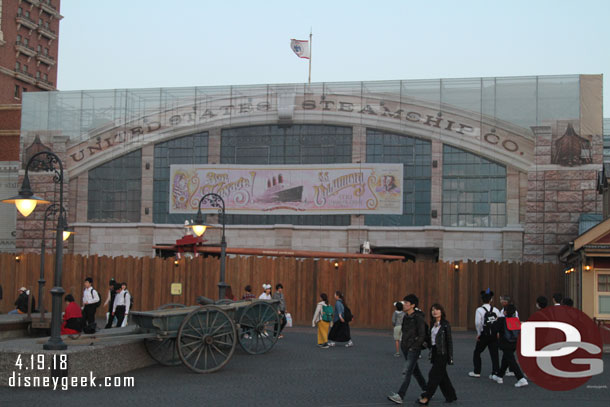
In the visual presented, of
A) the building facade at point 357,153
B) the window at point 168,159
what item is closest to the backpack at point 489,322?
the building facade at point 357,153

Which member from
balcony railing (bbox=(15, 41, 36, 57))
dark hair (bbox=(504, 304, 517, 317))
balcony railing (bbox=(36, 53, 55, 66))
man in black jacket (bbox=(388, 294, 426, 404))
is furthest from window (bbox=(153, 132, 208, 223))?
balcony railing (bbox=(36, 53, 55, 66))

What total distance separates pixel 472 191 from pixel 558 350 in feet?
69.5

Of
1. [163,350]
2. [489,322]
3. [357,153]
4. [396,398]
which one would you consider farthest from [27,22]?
[396,398]

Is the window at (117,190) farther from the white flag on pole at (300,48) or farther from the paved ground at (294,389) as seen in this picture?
the paved ground at (294,389)

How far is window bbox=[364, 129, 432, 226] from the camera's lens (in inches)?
1447

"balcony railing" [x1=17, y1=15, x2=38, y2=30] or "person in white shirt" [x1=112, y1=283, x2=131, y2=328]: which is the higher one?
"balcony railing" [x1=17, y1=15, x2=38, y2=30]

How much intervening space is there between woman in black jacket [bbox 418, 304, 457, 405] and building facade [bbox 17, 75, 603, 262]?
25.1 m

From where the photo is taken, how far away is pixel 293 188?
3791 cm

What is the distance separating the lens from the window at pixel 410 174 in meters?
36.8

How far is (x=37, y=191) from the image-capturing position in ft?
132

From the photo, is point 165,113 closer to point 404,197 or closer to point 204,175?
point 204,175

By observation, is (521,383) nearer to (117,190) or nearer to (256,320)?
(256,320)

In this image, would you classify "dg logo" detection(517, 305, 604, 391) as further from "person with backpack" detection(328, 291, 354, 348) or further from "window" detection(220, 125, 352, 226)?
"window" detection(220, 125, 352, 226)

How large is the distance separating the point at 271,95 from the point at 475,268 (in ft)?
50.0
